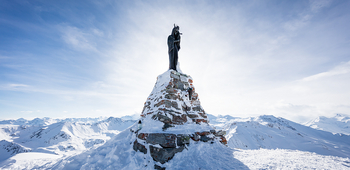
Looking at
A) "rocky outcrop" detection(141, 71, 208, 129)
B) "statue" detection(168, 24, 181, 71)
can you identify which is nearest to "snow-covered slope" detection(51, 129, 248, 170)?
"rocky outcrop" detection(141, 71, 208, 129)

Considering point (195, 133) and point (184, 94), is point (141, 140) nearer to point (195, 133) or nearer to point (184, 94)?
point (195, 133)

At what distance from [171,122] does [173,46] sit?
530cm

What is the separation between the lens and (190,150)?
4.98 meters

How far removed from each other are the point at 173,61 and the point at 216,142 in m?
5.48

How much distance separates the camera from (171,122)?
5.73 metres

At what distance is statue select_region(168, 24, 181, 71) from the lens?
849 centimetres

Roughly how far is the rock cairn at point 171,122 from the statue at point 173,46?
3.82ft

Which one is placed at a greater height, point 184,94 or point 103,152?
point 184,94

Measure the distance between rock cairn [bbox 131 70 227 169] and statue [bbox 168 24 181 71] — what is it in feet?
3.82

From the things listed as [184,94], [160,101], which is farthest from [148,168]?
[184,94]

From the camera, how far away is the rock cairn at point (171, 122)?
4852 mm

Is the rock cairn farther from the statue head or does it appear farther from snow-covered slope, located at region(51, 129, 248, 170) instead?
the statue head

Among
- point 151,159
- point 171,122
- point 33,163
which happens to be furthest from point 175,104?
point 33,163

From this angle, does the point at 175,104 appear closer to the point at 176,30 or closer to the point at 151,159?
the point at 151,159
